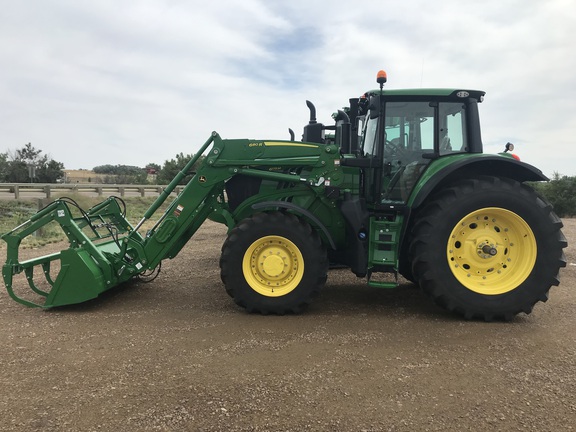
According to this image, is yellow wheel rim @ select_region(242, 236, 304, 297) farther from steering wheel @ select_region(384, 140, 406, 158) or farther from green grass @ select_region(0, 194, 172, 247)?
green grass @ select_region(0, 194, 172, 247)

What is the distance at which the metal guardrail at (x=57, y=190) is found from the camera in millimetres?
17531

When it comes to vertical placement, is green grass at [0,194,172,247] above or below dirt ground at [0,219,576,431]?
above

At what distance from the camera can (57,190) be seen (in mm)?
19516

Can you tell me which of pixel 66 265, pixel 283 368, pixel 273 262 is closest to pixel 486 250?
pixel 273 262

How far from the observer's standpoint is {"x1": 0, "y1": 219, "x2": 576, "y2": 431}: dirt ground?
8.27 feet

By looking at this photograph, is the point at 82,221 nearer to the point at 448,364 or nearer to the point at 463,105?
the point at 448,364

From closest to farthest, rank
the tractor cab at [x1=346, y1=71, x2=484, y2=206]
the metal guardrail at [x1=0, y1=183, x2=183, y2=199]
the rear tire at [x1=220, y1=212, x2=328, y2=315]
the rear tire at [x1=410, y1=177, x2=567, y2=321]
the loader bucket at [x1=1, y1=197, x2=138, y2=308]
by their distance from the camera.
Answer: the rear tire at [x1=410, y1=177, x2=567, y2=321] → the rear tire at [x1=220, y1=212, x2=328, y2=315] → the loader bucket at [x1=1, y1=197, x2=138, y2=308] → the tractor cab at [x1=346, y1=71, x2=484, y2=206] → the metal guardrail at [x1=0, y1=183, x2=183, y2=199]

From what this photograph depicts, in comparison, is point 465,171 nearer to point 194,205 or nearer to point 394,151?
point 394,151

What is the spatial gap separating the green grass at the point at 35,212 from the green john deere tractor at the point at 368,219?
3.85 m

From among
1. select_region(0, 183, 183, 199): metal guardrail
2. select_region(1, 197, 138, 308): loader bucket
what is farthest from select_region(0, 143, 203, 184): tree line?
select_region(1, 197, 138, 308): loader bucket

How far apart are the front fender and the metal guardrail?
11.9 m

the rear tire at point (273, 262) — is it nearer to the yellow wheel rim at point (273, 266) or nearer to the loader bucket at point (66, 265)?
the yellow wheel rim at point (273, 266)

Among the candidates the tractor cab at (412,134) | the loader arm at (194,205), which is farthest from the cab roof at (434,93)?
the loader arm at (194,205)

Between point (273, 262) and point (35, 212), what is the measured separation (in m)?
14.6
